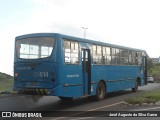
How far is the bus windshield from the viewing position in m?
16.1

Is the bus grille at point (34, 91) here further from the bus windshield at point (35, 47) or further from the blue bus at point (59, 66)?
the bus windshield at point (35, 47)

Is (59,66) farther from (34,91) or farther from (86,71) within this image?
(86,71)

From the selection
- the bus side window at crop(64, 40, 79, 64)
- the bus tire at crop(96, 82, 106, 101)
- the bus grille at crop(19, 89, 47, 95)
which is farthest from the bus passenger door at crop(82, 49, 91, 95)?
the bus grille at crop(19, 89, 47, 95)

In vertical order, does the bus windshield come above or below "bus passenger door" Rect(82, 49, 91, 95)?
above

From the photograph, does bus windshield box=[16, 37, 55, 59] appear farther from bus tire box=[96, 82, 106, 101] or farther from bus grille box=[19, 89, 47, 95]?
bus tire box=[96, 82, 106, 101]

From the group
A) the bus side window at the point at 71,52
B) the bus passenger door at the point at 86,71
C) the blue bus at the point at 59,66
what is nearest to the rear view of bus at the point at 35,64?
the blue bus at the point at 59,66

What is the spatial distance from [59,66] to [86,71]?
2.97 meters

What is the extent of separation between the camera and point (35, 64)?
53.1 ft

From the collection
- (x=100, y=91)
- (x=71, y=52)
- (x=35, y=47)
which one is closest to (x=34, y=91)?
(x=35, y=47)

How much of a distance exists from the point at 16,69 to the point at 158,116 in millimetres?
6801

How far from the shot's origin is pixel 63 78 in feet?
52.5

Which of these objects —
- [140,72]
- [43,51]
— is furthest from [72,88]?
[140,72]

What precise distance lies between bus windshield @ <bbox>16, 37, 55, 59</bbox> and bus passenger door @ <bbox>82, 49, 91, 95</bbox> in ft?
8.76

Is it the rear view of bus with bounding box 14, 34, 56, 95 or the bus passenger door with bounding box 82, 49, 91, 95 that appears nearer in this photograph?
the rear view of bus with bounding box 14, 34, 56, 95
